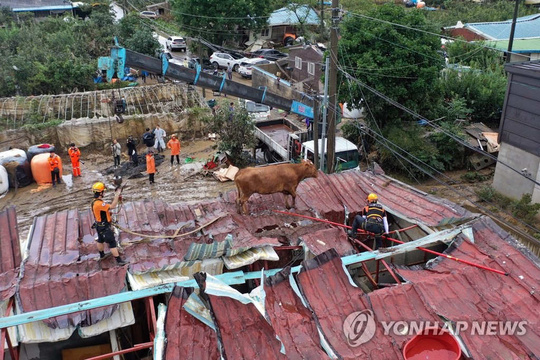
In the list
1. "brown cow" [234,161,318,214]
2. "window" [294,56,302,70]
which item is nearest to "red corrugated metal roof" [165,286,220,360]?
"brown cow" [234,161,318,214]

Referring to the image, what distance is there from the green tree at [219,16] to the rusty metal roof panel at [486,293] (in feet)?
119

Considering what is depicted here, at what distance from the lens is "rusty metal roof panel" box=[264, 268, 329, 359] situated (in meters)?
7.06

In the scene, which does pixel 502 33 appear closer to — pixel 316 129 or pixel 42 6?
pixel 316 129

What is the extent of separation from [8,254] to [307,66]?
26959 millimetres

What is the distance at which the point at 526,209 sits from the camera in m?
17.4

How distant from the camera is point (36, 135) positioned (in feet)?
77.9

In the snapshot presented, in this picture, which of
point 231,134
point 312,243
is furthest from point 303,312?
point 231,134

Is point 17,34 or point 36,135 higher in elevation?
point 17,34

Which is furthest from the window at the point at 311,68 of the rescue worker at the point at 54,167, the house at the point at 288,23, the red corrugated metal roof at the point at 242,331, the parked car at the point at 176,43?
the red corrugated metal roof at the point at 242,331

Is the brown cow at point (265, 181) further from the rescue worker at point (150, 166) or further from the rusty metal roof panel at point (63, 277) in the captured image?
the rescue worker at point (150, 166)

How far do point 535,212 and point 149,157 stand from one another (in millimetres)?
15401

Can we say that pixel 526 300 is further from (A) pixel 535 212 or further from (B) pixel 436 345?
(A) pixel 535 212

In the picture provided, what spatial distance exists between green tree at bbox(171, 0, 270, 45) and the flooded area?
71.6ft

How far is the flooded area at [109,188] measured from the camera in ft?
61.7
